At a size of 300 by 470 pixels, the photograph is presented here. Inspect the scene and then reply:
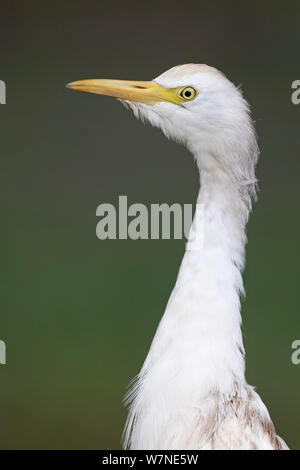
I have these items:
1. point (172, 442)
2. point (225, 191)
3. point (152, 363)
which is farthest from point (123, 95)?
point (172, 442)

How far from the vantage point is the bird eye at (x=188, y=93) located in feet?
5.30

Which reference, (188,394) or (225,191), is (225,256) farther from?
(188,394)

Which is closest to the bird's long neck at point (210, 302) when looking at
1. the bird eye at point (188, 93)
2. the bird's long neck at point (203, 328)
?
the bird's long neck at point (203, 328)

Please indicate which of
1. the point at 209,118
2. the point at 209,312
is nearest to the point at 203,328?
the point at 209,312

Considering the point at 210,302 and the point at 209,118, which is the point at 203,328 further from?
the point at 209,118

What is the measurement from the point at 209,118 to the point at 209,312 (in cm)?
37

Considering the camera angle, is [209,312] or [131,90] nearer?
[209,312]

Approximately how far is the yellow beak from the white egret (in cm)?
1

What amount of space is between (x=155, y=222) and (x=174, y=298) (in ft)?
3.80

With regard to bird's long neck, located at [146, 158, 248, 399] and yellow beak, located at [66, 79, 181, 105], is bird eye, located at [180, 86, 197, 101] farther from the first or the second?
bird's long neck, located at [146, 158, 248, 399]

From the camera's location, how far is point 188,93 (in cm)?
162

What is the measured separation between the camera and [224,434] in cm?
152

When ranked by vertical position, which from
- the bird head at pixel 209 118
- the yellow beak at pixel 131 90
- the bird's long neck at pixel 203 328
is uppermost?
the yellow beak at pixel 131 90

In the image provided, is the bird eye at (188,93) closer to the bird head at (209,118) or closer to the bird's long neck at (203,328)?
the bird head at (209,118)
